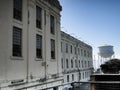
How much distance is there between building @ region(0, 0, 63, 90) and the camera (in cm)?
1184

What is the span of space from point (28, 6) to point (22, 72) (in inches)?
195

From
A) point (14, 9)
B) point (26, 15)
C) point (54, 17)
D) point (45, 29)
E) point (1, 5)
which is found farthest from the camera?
point (54, 17)

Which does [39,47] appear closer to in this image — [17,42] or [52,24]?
[17,42]

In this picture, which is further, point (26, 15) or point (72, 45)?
point (72, 45)

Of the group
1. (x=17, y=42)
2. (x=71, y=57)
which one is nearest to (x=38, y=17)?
(x=17, y=42)

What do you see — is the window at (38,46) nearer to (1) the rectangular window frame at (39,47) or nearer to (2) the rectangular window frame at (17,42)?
(1) the rectangular window frame at (39,47)

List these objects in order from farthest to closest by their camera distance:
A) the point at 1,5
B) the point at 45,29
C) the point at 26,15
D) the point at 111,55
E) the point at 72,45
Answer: the point at 111,55 < the point at 72,45 < the point at 45,29 < the point at 26,15 < the point at 1,5

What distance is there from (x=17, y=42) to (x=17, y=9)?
2.33 m

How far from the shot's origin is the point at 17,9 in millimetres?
13469

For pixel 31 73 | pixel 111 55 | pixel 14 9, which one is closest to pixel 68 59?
pixel 31 73

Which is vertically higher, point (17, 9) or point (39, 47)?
point (17, 9)

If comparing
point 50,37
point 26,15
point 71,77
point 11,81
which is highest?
point 26,15

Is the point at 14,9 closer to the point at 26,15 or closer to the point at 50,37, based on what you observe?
the point at 26,15

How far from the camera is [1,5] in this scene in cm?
1170
